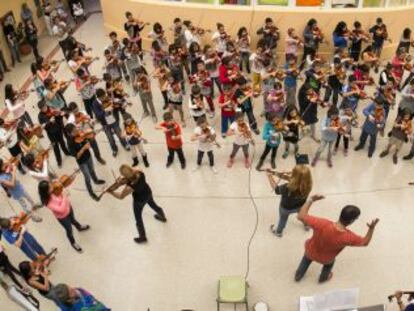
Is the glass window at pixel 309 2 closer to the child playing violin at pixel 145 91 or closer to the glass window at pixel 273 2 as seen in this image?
the glass window at pixel 273 2

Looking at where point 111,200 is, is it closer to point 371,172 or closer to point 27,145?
point 27,145

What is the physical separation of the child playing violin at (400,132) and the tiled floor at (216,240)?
0.27 meters

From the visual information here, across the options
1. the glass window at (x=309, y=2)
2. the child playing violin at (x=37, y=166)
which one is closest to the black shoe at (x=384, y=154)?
the glass window at (x=309, y=2)

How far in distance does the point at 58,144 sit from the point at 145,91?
74.4 inches

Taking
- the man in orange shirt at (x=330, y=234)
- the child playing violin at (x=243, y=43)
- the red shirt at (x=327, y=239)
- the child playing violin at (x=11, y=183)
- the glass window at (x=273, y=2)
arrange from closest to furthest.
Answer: the man in orange shirt at (x=330, y=234)
the red shirt at (x=327, y=239)
the child playing violin at (x=11, y=183)
the child playing violin at (x=243, y=43)
the glass window at (x=273, y=2)

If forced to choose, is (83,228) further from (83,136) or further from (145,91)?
(145,91)

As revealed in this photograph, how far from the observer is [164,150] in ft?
25.3

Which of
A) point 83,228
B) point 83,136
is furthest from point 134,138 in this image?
point 83,228

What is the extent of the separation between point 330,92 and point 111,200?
4.75 meters

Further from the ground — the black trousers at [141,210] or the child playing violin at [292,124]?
the child playing violin at [292,124]

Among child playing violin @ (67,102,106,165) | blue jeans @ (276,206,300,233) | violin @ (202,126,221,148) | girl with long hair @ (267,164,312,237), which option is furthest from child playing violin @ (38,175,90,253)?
blue jeans @ (276,206,300,233)

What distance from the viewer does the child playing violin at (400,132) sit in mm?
6602

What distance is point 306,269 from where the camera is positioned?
5.20 m

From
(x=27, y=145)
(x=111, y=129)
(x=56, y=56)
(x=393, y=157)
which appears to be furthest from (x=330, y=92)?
(x=56, y=56)
